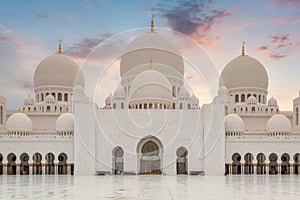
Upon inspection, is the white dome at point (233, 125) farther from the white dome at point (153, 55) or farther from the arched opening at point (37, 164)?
the arched opening at point (37, 164)

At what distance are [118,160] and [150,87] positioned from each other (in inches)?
261

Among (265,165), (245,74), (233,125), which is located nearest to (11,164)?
(233,125)

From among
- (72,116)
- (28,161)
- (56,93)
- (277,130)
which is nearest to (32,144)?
(28,161)

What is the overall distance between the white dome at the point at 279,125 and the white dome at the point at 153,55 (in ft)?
30.7

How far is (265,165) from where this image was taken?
106 feet

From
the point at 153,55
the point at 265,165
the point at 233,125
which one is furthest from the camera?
the point at 153,55

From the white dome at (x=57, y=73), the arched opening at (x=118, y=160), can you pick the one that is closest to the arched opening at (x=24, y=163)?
the arched opening at (x=118, y=160)

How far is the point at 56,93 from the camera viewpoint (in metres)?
40.9

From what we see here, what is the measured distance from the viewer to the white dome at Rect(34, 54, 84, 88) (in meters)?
41.0

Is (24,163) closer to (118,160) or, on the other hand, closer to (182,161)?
(118,160)

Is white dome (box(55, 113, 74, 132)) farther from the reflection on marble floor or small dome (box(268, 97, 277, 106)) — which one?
small dome (box(268, 97, 277, 106))

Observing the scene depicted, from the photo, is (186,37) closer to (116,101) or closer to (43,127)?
(116,101)

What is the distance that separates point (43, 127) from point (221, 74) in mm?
18001

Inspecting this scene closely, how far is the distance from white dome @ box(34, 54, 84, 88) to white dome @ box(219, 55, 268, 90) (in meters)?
14.2
